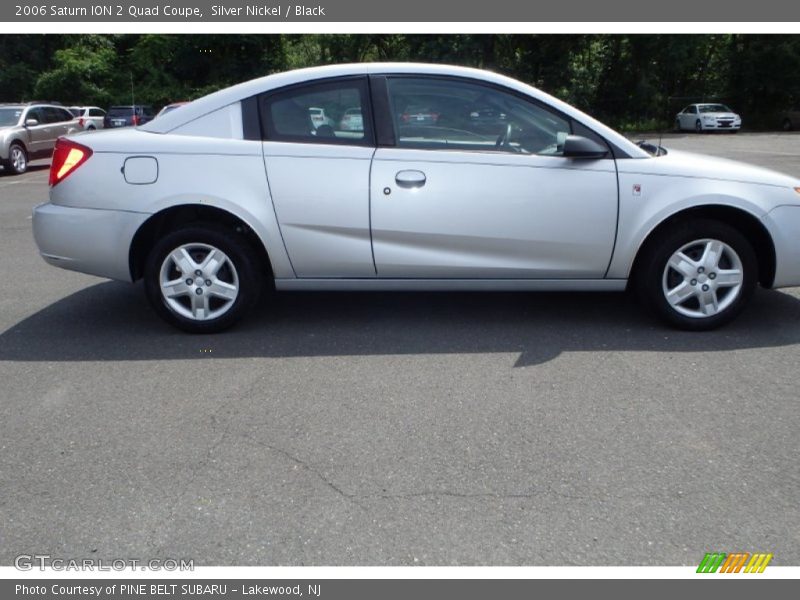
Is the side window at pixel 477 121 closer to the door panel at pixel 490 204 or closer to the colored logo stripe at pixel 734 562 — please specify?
the door panel at pixel 490 204

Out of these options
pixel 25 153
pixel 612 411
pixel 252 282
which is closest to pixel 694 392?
pixel 612 411

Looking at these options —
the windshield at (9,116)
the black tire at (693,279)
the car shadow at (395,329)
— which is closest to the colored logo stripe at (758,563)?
the car shadow at (395,329)

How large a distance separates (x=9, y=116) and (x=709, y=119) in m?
29.3

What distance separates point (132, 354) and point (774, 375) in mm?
3792

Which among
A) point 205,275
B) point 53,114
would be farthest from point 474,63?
point 205,275

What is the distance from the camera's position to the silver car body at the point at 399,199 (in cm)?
487

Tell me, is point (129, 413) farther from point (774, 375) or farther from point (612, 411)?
point (774, 375)

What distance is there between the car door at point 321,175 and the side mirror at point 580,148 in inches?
48.1

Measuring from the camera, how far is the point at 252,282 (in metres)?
5.01

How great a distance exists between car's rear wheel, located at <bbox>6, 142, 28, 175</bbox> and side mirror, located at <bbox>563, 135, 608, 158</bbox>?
15.7 metres

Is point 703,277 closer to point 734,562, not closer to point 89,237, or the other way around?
point 734,562

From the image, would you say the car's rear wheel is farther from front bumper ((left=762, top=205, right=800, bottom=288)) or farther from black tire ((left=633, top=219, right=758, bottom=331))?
front bumper ((left=762, top=205, right=800, bottom=288))

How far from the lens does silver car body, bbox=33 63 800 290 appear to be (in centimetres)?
487

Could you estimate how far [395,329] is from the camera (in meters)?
5.22
